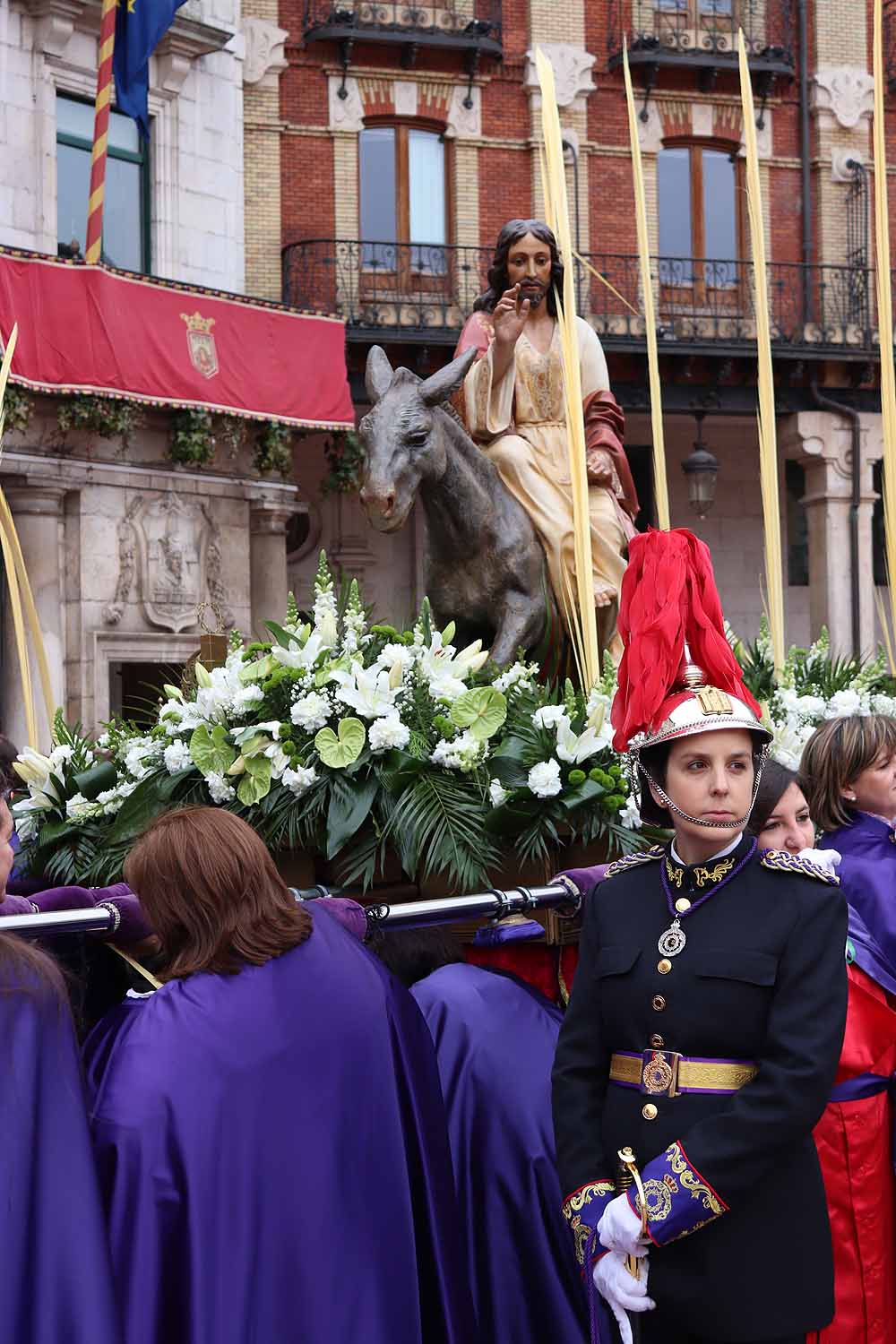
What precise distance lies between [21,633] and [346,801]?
3.55 feet

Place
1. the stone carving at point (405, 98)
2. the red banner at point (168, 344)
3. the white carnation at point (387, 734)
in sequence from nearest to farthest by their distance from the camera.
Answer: the white carnation at point (387, 734), the red banner at point (168, 344), the stone carving at point (405, 98)

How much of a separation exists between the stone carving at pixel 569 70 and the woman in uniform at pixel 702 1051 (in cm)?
2039

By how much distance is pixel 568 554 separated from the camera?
19.8 feet

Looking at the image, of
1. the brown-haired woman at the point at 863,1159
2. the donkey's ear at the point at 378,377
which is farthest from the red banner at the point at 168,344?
the brown-haired woman at the point at 863,1159

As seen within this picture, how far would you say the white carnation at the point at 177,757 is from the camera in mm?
4139

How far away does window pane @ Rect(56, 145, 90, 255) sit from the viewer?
699 inches

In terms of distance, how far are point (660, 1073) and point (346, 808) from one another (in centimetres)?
143

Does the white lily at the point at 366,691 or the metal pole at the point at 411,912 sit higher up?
the white lily at the point at 366,691

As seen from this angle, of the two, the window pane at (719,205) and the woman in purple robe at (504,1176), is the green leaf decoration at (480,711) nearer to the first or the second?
the woman in purple robe at (504,1176)

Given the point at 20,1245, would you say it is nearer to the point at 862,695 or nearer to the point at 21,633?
the point at 21,633

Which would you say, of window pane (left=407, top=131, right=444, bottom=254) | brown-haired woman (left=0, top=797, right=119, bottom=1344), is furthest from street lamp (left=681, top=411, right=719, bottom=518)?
brown-haired woman (left=0, top=797, right=119, bottom=1344)

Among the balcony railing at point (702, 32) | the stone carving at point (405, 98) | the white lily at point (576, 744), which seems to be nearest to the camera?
the white lily at point (576, 744)

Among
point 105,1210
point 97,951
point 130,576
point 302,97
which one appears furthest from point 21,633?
point 302,97

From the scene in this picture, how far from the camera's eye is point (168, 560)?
17.2 m
